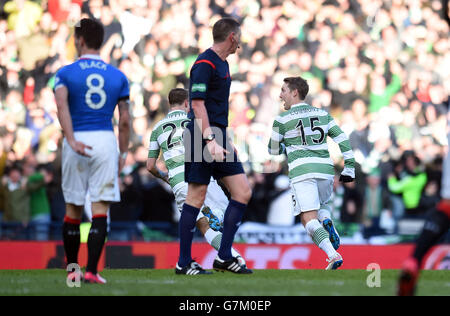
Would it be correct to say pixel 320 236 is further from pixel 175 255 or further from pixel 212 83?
pixel 175 255

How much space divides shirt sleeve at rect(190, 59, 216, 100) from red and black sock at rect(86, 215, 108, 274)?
1.55 metres

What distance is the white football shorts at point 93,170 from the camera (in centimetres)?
771

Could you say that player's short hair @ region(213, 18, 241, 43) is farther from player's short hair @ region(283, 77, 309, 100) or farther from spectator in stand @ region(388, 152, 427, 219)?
spectator in stand @ region(388, 152, 427, 219)

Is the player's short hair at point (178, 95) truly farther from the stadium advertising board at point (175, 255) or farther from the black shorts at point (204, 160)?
the stadium advertising board at point (175, 255)

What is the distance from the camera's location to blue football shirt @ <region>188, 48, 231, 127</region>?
28.3 ft

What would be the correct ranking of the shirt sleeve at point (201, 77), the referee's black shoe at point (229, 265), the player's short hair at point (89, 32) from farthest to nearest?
the referee's black shoe at point (229, 265) → the shirt sleeve at point (201, 77) → the player's short hair at point (89, 32)

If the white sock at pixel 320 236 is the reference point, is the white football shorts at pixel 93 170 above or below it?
above

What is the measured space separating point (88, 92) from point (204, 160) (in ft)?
4.84

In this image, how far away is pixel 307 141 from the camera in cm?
1022

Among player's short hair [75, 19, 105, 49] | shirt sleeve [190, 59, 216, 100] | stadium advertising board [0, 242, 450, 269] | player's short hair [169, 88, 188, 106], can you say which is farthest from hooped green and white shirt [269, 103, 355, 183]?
stadium advertising board [0, 242, 450, 269]

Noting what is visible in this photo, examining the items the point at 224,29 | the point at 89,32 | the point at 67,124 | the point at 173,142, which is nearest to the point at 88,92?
the point at 67,124

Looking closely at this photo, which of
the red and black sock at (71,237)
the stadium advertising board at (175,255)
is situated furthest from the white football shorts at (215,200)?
the stadium advertising board at (175,255)

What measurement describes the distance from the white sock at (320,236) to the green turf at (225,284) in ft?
1.33
